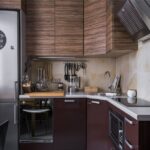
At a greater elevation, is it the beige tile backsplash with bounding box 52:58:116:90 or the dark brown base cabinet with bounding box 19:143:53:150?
the beige tile backsplash with bounding box 52:58:116:90

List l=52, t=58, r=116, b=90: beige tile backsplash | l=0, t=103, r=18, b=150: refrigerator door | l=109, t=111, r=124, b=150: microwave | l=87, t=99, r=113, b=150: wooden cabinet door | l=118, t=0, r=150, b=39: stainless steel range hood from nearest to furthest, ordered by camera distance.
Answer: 1. l=118, t=0, r=150, b=39: stainless steel range hood
2. l=109, t=111, r=124, b=150: microwave
3. l=87, t=99, r=113, b=150: wooden cabinet door
4. l=0, t=103, r=18, b=150: refrigerator door
5. l=52, t=58, r=116, b=90: beige tile backsplash

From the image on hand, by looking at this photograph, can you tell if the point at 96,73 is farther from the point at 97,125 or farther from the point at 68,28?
the point at 97,125

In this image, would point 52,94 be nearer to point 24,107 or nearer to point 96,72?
point 24,107

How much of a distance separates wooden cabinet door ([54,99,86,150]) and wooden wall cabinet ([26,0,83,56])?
2.51 ft

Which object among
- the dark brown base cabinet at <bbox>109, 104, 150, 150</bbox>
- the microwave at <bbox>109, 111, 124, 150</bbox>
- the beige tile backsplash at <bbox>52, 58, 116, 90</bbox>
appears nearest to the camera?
the dark brown base cabinet at <bbox>109, 104, 150, 150</bbox>

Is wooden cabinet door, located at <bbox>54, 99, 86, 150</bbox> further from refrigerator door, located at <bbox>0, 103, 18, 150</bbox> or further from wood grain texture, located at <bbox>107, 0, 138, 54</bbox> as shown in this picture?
wood grain texture, located at <bbox>107, 0, 138, 54</bbox>

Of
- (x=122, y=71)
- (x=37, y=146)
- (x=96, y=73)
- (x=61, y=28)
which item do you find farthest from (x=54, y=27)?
(x=37, y=146)

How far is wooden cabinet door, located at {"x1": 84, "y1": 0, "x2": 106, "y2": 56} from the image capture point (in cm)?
312

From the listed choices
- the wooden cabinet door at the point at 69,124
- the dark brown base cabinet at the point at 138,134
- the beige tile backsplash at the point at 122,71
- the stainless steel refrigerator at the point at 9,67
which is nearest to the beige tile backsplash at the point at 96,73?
the beige tile backsplash at the point at 122,71

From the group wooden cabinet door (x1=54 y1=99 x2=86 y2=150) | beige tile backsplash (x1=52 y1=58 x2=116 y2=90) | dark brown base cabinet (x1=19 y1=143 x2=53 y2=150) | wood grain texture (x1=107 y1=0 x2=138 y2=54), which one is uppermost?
wood grain texture (x1=107 y1=0 x2=138 y2=54)

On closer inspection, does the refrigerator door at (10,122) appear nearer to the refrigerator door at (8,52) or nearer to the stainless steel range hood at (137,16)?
the refrigerator door at (8,52)

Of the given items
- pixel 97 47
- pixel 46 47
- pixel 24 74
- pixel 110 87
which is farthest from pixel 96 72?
pixel 24 74

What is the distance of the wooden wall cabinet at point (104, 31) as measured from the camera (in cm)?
273

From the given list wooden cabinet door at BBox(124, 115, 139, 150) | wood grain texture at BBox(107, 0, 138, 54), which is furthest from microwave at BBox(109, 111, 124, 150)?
wood grain texture at BBox(107, 0, 138, 54)
